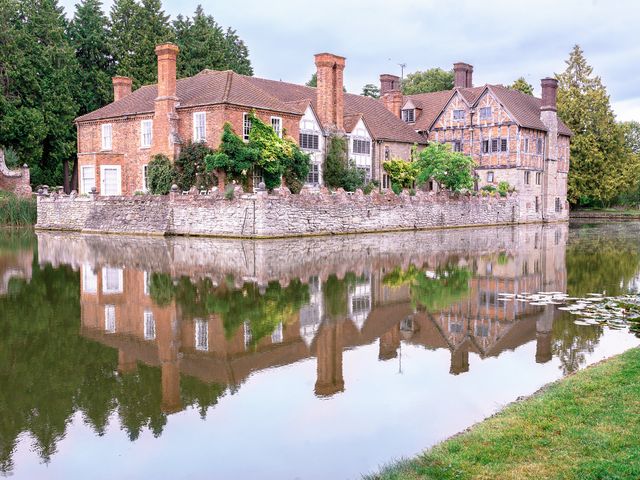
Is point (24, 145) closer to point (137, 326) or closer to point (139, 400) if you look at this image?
point (137, 326)

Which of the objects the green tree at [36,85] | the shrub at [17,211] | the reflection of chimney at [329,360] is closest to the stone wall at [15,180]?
the green tree at [36,85]

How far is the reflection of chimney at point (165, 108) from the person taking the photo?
132ft

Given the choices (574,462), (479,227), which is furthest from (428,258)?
(479,227)

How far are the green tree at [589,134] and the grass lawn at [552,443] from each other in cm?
6355

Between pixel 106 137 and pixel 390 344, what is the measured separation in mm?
37736

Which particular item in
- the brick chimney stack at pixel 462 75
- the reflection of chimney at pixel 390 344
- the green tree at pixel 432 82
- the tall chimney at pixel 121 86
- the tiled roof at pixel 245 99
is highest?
the green tree at pixel 432 82

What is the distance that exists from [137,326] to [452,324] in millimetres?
5933

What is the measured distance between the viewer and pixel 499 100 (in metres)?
56.1

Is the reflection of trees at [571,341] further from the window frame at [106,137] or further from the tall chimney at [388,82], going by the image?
the tall chimney at [388,82]

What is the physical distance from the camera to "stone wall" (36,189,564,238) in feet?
112

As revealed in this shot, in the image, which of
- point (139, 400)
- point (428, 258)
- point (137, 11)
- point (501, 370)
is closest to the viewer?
point (139, 400)

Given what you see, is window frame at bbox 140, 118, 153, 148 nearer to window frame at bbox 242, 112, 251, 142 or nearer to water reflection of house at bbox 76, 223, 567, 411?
window frame at bbox 242, 112, 251, 142

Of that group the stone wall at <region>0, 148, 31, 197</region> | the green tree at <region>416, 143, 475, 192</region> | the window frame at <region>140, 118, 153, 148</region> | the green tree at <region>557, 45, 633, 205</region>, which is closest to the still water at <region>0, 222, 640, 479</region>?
the window frame at <region>140, 118, 153, 148</region>

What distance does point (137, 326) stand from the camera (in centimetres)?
1345
